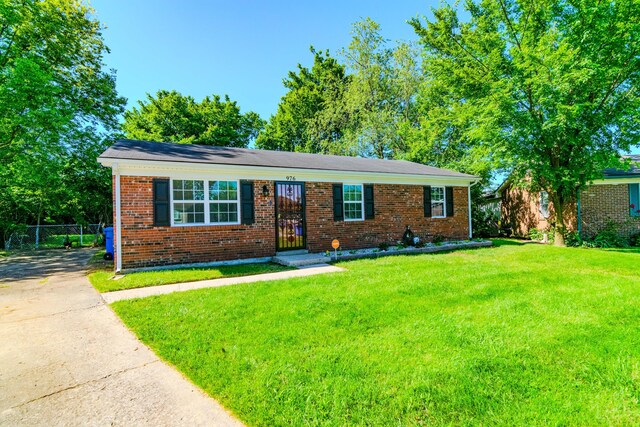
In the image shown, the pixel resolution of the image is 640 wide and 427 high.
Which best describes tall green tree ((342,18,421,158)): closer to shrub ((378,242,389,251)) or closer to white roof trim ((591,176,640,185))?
white roof trim ((591,176,640,185))

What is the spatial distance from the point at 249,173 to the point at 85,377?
6973mm

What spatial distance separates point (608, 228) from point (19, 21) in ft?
91.1

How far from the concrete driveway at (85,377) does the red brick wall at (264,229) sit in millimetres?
2981

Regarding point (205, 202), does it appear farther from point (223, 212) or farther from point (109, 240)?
point (109, 240)

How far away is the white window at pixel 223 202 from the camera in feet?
29.5

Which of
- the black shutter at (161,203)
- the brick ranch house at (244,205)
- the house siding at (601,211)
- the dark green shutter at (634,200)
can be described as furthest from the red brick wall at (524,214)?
the black shutter at (161,203)

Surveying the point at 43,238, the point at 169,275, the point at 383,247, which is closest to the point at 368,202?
the point at 383,247

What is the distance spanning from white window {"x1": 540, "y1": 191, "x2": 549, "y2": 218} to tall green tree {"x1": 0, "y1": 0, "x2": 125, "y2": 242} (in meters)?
22.6

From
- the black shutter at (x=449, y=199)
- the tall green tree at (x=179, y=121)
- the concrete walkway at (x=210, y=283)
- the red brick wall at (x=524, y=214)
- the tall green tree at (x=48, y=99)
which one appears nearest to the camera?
the concrete walkway at (x=210, y=283)

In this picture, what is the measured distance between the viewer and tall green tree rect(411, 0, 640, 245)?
35.9 ft

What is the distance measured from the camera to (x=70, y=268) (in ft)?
31.3

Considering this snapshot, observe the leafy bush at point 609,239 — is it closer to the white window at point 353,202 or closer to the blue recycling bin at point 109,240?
the white window at point 353,202

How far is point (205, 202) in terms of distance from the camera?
8844mm

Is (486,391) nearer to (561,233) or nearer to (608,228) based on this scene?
(561,233)
